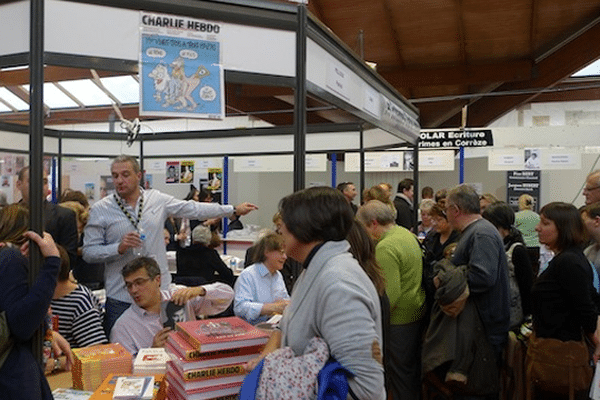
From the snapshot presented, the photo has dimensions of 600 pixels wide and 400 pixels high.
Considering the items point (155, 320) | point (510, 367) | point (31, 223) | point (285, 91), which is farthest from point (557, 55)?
point (31, 223)

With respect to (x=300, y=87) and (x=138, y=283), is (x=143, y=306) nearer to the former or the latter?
(x=138, y=283)

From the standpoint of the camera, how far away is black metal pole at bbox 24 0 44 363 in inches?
70.5

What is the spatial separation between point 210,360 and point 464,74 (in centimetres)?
923

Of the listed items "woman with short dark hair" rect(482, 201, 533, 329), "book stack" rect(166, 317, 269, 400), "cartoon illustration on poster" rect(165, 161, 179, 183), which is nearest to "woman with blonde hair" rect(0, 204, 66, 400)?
"book stack" rect(166, 317, 269, 400)

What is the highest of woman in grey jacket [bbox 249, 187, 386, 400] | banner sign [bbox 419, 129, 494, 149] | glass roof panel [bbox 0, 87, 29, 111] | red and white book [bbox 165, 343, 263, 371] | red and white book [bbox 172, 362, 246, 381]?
glass roof panel [bbox 0, 87, 29, 111]

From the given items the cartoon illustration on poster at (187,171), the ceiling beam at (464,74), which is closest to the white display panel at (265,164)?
the cartoon illustration on poster at (187,171)

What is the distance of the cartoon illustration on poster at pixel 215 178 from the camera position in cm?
909

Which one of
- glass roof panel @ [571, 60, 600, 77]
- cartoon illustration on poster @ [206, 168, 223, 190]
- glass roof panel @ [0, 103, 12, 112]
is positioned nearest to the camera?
cartoon illustration on poster @ [206, 168, 223, 190]

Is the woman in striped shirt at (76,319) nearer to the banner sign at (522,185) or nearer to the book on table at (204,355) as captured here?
the book on table at (204,355)

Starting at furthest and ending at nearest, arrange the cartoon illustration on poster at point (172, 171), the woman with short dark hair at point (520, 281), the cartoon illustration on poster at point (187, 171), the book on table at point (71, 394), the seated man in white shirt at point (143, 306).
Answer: the cartoon illustration on poster at point (187, 171) < the cartoon illustration on poster at point (172, 171) < the woman with short dark hair at point (520, 281) < the seated man in white shirt at point (143, 306) < the book on table at point (71, 394)

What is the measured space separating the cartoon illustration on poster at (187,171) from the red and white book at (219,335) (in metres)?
7.21

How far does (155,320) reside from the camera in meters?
2.70

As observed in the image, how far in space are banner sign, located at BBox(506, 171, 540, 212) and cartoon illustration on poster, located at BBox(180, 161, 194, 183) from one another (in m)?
5.25

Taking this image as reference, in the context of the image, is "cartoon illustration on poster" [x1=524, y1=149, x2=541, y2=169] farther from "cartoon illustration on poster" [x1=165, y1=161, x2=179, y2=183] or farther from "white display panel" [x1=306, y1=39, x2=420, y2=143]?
"cartoon illustration on poster" [x1=165, y1=161, x2=179, y2=183]
